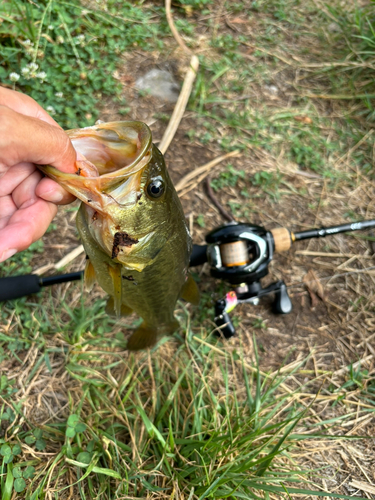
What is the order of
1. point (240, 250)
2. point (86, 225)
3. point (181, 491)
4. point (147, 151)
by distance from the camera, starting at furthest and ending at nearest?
point (240, 250) → point (181, 491) → point (86, 225) → point (147, 151)

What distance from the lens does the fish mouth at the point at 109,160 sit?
1.49 meters

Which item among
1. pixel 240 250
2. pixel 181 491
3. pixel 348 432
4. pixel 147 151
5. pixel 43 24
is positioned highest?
pixel 43 24

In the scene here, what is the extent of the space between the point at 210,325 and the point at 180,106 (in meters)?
2.20

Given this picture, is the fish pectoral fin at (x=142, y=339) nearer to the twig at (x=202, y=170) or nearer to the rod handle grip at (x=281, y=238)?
the rod handle grip at (x=281, y=238)

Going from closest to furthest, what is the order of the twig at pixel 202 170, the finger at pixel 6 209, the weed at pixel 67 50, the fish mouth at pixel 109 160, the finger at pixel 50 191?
the fish mouth at pixel 109 160
the finger at pixel 50 191
the finger at pixel 6 209
the weed at pixel 67 50
the twig at pixel 202 170

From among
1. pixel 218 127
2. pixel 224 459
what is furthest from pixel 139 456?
pixel 218 127

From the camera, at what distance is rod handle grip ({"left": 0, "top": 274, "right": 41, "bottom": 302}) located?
262 cm

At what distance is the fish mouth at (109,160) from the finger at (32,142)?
55 millimetres

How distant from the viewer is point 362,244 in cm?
353

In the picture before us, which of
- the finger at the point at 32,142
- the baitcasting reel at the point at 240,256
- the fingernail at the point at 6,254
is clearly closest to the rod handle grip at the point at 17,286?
the fingernail at the point at 6,254

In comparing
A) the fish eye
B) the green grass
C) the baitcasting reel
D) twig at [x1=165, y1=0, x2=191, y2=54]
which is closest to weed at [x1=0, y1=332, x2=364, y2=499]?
the green grass

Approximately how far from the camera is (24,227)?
1736 millimetres

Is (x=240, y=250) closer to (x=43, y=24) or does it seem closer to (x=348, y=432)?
(x=348, y=432)

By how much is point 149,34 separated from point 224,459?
4.14 m
